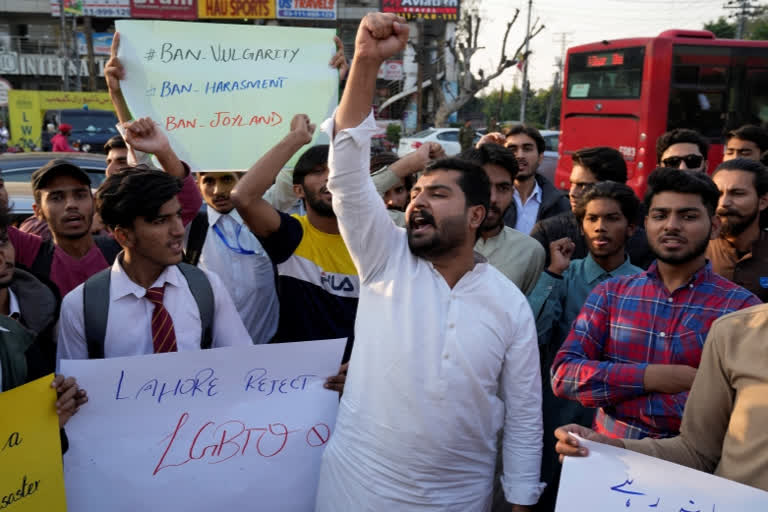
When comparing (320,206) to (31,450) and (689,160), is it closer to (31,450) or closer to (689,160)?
(31,450)

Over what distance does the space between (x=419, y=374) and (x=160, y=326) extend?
99 centimetres

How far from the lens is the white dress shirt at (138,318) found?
7.84 feet

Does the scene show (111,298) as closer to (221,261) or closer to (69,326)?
(69,326)

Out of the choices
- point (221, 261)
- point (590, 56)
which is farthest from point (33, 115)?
point (221, 261)

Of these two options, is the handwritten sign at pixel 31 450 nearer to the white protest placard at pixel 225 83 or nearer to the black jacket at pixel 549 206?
the white protest placard at pixel 225 83

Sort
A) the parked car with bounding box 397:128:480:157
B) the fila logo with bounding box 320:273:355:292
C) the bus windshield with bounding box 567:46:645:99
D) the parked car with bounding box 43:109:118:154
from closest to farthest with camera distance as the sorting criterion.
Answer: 1. the fila logo with bounding box 320:273:355:292
2. the bus windshield with bounding box 567:46:645:99
3. the parked car with bounding box 43:109:118:154
4. the parked car with bounding box 397:128:480:157

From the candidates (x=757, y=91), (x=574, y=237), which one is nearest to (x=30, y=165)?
(x=574, y=237)

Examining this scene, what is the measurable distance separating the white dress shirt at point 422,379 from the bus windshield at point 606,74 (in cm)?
1174

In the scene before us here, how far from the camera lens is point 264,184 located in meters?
2.76

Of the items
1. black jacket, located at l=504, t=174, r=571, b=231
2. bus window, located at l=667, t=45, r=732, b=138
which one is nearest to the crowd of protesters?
black jacket, located at l=504, t=174, r=571, b=231

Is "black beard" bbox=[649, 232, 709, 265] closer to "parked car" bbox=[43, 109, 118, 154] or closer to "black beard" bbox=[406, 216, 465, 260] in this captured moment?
"black beard" bbox=[406, 216, 465, 260]

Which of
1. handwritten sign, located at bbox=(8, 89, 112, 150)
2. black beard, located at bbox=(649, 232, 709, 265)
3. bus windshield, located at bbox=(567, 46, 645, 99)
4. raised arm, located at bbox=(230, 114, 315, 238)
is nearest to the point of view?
black beard, located at bbox=(649, 232, 709, 265)

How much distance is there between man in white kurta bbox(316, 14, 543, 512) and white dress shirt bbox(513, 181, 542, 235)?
2617 millimetres

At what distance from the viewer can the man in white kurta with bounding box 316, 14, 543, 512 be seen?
2.11 m
